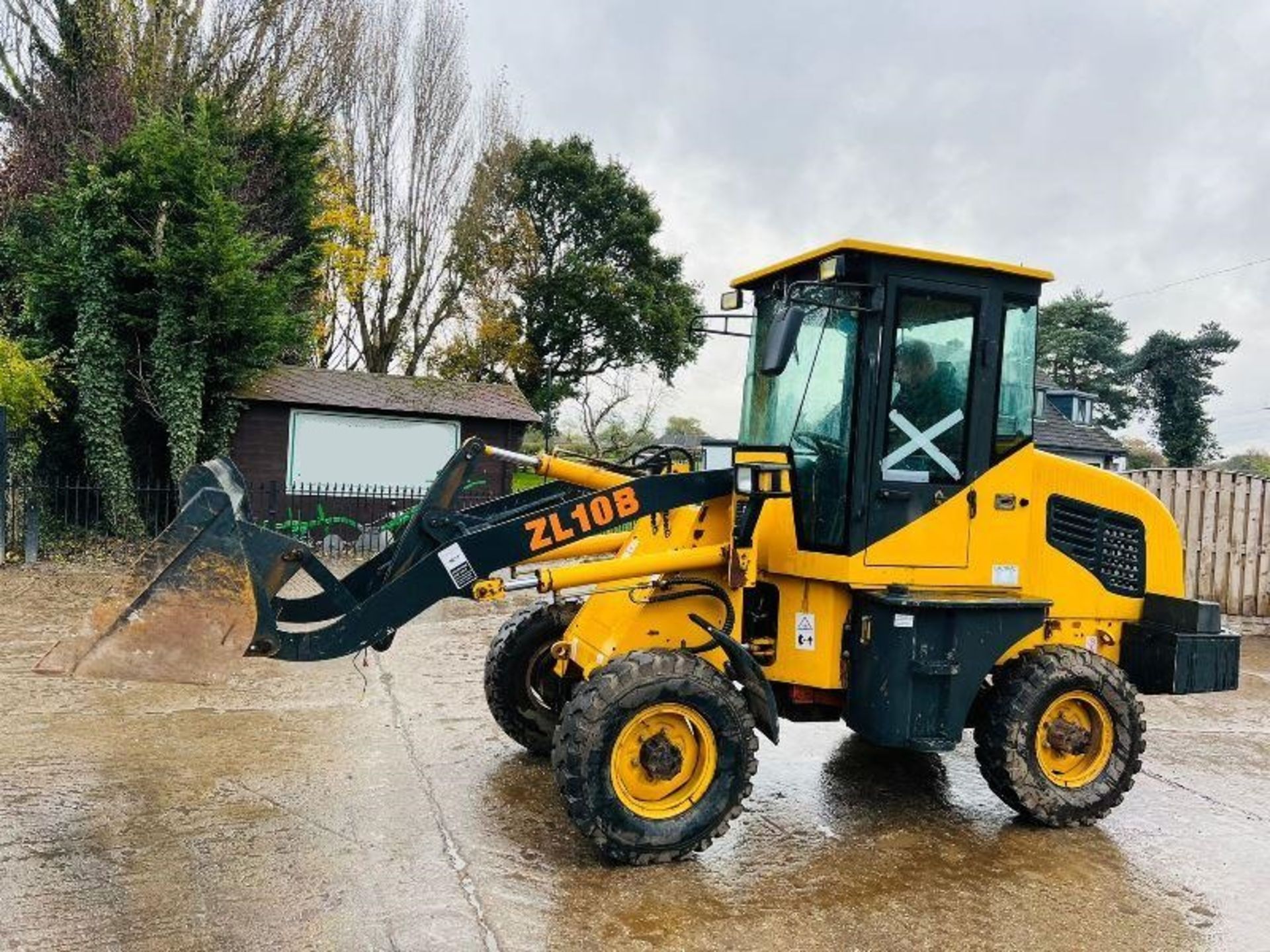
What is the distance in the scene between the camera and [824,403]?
484 cm

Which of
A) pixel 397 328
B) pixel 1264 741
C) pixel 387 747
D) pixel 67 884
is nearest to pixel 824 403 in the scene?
pixel 387 747

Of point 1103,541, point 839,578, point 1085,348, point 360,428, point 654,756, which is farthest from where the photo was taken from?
point 1085,348

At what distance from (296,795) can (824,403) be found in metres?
3.21

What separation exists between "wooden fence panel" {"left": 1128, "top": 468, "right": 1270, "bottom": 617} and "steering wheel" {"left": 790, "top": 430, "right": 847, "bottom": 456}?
306 inches

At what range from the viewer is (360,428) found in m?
17.2

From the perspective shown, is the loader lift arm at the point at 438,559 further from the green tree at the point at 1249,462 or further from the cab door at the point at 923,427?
the green tree at the point at 1249,462

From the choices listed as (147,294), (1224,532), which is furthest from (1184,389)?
(147,294)

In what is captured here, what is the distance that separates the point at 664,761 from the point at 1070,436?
31491 millimetres

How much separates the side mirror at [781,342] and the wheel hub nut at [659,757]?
1617 mm

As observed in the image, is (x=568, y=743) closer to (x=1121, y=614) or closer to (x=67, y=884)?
(x=67, y=884)

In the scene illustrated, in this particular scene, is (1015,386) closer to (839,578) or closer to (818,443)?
(818,443)

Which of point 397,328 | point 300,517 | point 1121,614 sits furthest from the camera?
point 397,328

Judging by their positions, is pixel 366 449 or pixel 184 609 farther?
pixel 366 449

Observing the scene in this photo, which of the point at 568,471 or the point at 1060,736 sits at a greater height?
the point at 568,471
